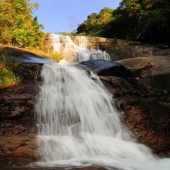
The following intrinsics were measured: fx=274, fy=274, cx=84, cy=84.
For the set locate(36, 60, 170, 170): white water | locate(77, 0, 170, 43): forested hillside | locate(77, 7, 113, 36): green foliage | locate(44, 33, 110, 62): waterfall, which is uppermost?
locate(77, 7, 113, 36): green foliage

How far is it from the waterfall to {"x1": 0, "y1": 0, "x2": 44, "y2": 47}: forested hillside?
0.94 meters

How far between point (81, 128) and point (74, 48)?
10.9m

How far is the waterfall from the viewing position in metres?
16.1

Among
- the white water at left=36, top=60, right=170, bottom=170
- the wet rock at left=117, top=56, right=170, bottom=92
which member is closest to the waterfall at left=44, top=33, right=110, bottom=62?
the wet rock at left=117, top=56, right=170, bottom=92

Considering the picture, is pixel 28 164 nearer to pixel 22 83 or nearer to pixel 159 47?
pixel 22 83

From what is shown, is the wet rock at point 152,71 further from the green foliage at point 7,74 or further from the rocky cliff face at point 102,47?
the green foliage at point 7,74

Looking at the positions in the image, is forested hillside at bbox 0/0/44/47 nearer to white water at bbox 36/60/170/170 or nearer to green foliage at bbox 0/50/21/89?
green foliage at bbox 0/50/21/89

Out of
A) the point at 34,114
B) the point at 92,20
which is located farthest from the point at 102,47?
the point at 92,20

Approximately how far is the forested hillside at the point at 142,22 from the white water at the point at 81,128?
11.2 metres

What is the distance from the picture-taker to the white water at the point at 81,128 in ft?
18.0

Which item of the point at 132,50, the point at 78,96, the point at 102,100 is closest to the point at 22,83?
the point at 78,96

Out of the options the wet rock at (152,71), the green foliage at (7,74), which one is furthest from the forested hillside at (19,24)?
the wet rock at (152,71)

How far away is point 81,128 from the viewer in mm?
6566

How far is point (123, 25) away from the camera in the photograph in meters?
22.9
